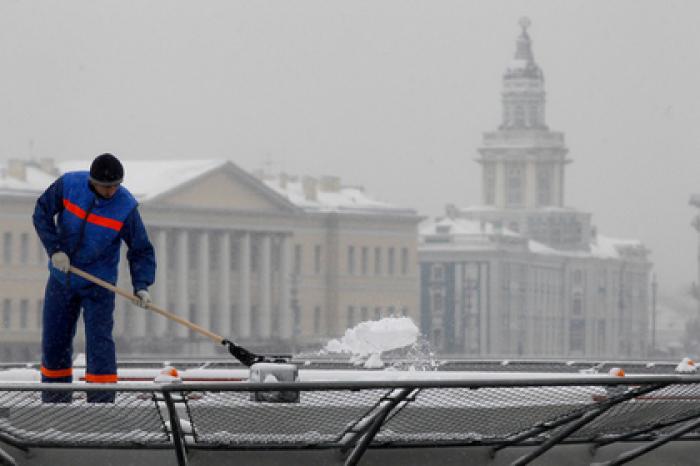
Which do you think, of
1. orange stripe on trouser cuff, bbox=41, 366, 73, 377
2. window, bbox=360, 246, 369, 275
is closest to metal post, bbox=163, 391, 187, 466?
orange stripe on trouser cuff, bbox=41, 366, 73, 377

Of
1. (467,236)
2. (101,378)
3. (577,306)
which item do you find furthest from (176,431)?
(577,306)

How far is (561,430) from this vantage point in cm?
815

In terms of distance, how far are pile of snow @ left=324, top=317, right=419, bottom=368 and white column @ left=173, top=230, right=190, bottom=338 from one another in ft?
371

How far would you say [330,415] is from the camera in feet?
26.1

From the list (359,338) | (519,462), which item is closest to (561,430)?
(519,462)

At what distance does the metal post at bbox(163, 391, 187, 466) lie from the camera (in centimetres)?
762

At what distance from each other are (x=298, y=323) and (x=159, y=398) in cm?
13360

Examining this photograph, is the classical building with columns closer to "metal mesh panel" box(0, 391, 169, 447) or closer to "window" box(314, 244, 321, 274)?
"window" box(314, 244, 321, 274)

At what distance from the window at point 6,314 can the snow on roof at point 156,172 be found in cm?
869

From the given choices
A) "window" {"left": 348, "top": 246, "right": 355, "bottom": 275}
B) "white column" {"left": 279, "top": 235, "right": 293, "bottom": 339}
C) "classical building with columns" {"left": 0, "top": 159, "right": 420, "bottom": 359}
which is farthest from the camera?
"window" {"left": 348, "top": 246, "right": 355, "bottom": 275}

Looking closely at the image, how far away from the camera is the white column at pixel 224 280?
130875mm

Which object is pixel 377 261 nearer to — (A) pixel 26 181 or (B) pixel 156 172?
(B) pixel 156 172

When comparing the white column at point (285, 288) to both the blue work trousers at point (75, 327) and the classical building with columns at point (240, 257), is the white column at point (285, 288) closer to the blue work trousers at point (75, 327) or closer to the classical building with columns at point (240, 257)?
the classical building with columns at point (240, 257)

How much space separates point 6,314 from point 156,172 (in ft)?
52.2
